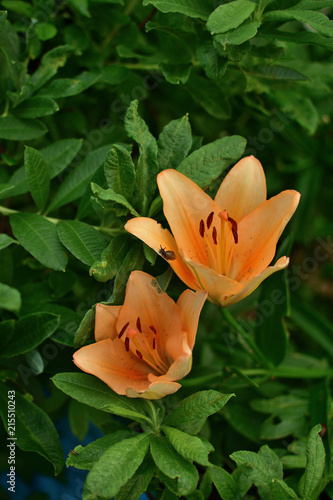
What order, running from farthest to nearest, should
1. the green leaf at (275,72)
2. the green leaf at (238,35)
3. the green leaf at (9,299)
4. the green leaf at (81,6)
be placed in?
the green leaf at (275,72) → the green leaf at (81,6) → the green leaf at (238,35) → the green leaf at (9,299)

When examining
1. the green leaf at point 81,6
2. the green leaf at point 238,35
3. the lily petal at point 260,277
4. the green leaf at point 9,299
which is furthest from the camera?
the green leaf at point 81,6

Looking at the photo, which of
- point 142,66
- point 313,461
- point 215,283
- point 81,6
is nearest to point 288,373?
point 313,461

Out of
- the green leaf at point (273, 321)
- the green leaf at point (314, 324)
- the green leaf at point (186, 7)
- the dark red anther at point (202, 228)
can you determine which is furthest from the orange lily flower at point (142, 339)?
the green leaf at point (314, 324)

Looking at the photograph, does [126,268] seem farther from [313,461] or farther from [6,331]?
[313,461]

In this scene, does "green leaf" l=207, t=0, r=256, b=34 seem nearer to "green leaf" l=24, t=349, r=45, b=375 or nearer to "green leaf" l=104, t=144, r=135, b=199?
"green leaf" l=104, t=144, r=135, b=199

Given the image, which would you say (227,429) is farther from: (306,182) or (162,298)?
(306,182)

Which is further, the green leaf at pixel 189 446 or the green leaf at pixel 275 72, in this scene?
the green leaf at pixel 275 72

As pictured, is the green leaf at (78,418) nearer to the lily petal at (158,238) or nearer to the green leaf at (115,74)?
the lily petal at (158,238)
